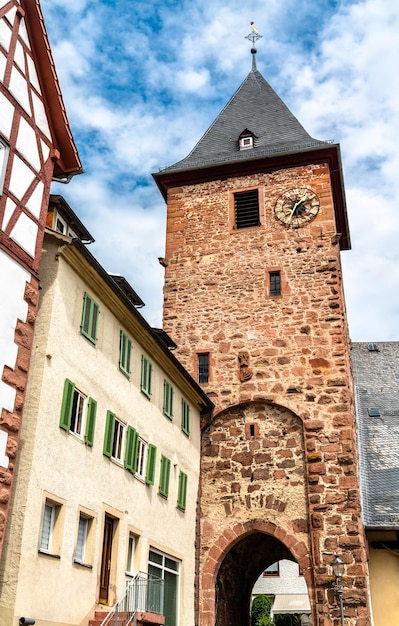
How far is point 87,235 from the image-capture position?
40.8 ft

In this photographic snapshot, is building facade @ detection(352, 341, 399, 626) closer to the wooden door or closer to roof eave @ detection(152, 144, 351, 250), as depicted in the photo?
roof eave @ detection(152, 144, 351, 250)

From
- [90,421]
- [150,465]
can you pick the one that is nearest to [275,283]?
[150,465]

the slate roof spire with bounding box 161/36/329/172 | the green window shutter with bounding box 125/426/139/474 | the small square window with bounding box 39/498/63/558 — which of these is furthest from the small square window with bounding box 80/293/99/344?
the slate roof spire with bounding box 161/36/329/172

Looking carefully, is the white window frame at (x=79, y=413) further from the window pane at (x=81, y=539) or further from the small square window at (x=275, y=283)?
the small square window at (x=275, y=283)

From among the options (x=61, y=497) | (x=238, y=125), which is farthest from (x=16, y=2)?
(x=238, y=125)

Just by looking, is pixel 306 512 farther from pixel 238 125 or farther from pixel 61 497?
pixel 238 125

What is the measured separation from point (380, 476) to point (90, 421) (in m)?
9.82

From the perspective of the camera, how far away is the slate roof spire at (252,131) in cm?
2041

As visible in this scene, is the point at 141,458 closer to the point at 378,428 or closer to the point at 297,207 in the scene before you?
A: the point at 297,207

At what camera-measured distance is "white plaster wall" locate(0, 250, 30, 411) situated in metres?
8.53

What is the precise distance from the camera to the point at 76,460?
10047 mm

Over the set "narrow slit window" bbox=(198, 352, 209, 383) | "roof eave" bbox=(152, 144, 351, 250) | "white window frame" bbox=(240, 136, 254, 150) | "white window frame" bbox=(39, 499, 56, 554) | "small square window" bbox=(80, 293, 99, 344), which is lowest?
"white window frame" bbox=(39, 499, 56, 554)

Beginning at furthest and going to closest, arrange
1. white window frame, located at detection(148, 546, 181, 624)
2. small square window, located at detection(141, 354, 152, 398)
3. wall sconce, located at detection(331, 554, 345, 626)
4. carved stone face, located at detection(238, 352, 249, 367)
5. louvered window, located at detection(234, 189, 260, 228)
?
louvered window, located at detection(234, 189, 260, 228) → carved stone face, located at detection(238, 352, 249, 367) → wall sconce, located at detection(331, 554, 345, 626) → small square window, located at detection(141, 354, 152, 398) → white window frame, located at detection(148, 546, 181, 624)

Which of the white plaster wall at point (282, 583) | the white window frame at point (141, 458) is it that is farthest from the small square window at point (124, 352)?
the white plaster wall at point (282, 583)
